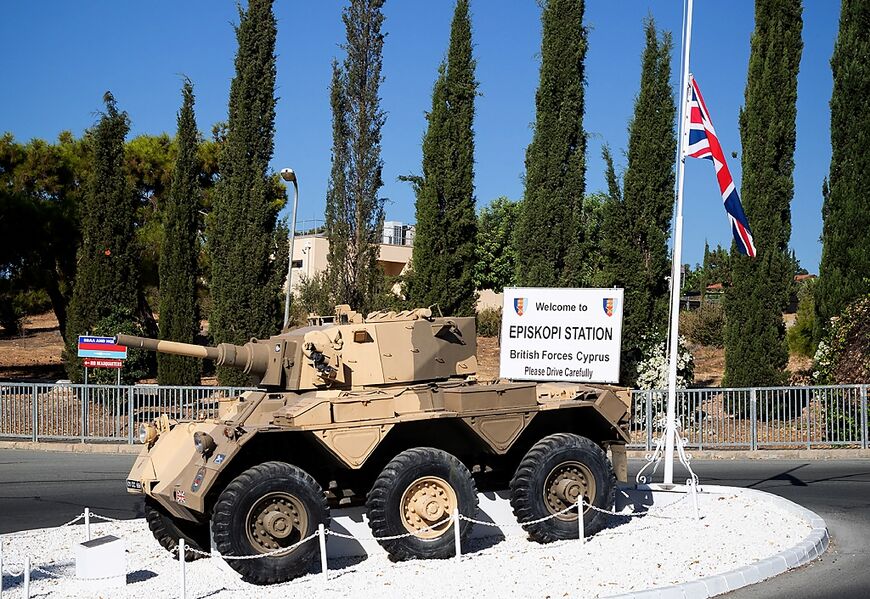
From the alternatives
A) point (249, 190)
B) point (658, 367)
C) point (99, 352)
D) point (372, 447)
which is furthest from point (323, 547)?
point (249, 190)

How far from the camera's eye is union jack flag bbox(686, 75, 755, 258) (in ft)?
49.7

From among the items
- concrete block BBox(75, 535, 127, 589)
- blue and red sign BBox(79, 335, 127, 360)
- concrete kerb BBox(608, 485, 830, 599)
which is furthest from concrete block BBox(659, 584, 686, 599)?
blue and red sign BBox(79, 335, 127, 360)

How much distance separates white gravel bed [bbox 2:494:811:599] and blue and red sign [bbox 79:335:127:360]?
10.2 metres

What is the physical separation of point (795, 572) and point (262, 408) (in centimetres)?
604

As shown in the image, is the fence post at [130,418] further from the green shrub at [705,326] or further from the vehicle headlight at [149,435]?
the green shrub at [705,326]

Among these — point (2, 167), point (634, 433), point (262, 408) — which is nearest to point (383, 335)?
point (262, 408)

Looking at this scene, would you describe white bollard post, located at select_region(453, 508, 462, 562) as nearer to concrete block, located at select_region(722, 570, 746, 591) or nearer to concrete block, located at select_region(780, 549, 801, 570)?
concrete block, located at select_region(722, 570, 746, 591)

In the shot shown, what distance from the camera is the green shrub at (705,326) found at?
3941 centimetres

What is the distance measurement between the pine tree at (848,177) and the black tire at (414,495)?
16006 mm

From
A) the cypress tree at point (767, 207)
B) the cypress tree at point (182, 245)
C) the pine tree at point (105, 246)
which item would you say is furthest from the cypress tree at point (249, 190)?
the cypress tree at point (767, 207)

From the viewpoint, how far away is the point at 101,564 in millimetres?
10492

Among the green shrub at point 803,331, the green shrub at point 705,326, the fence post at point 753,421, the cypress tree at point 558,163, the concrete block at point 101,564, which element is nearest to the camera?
the concrete block at point 101,564

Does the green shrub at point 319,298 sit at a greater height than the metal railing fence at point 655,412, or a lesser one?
greater

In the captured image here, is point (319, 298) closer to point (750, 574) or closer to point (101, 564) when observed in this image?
point (101, 564)
